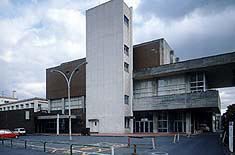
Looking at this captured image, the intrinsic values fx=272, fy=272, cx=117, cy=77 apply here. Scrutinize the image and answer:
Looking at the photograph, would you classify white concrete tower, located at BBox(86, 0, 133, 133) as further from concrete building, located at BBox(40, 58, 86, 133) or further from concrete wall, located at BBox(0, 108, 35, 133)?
concrete wall, located at BBox(0, 108, 35, 133)

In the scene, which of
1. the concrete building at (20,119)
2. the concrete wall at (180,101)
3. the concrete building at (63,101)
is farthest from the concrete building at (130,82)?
the concrete building at (20,119)

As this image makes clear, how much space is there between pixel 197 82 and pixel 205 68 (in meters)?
3.41

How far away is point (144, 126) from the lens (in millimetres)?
52719

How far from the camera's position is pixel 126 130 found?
50.2 m

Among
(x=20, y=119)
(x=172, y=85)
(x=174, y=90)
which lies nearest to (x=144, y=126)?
(x=174, y=90)

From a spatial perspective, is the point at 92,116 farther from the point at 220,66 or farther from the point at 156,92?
the point at 220,66

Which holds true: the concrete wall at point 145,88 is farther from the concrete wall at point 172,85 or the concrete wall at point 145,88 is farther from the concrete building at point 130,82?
the concrete wall at point 172,85

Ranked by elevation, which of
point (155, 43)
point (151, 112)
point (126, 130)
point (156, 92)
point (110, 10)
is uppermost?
point (110, 10)

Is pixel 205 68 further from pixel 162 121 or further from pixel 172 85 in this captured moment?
pixel 162 121

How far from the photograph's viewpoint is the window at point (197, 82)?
149 feet

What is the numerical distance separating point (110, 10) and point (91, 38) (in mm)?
6916

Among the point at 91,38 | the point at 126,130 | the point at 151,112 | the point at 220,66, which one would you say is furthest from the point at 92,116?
the point at 220,66

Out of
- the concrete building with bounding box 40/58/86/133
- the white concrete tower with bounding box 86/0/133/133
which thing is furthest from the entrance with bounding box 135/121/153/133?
the concrete building with bounding box 40/58/86/133

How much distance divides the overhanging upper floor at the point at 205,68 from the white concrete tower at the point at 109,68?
4.14 metres
